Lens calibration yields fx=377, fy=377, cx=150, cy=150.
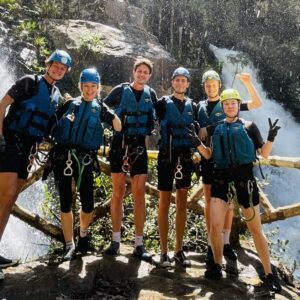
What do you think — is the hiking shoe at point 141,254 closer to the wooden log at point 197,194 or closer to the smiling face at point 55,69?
the wooden log at point 197,194

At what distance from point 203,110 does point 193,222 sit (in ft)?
8.31

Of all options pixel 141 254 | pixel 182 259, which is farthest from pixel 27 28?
pixel 182 259

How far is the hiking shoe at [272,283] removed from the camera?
3.92m

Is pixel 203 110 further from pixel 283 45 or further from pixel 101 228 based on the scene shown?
pixel 283 45

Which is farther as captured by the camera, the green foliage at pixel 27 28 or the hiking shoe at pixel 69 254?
the green foliage at pixel 27 28

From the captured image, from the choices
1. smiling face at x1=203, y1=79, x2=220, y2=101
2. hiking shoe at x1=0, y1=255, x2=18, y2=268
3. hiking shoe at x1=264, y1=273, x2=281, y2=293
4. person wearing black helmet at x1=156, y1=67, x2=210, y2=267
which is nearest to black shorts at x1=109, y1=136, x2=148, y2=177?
person wearing black helmet at x1=156, y1=67, x2=210, y2=267

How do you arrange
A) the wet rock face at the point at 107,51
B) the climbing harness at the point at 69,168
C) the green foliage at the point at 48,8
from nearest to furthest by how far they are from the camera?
the climbing harness at the point at 69,168 → the wet rock face at the point at 107,51 → the green foliage at the point at 48,8

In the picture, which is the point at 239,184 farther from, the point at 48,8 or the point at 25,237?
the point at 48,8

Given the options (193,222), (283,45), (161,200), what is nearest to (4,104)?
(161,200)

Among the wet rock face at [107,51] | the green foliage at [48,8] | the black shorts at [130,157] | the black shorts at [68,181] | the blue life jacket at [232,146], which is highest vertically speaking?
the green foliage at [48,8]

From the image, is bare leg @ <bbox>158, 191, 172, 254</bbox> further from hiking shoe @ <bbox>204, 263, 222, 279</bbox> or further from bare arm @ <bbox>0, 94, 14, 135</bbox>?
bare arm @ <bbox>0, 94, 14, 135</bbox>

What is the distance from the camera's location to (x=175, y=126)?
4.54 metres

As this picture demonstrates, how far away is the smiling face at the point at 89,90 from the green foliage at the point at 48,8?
51.3 feet

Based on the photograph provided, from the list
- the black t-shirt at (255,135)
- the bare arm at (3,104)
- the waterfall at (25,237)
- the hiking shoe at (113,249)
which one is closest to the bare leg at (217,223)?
the black t-shirt at (255,135)
